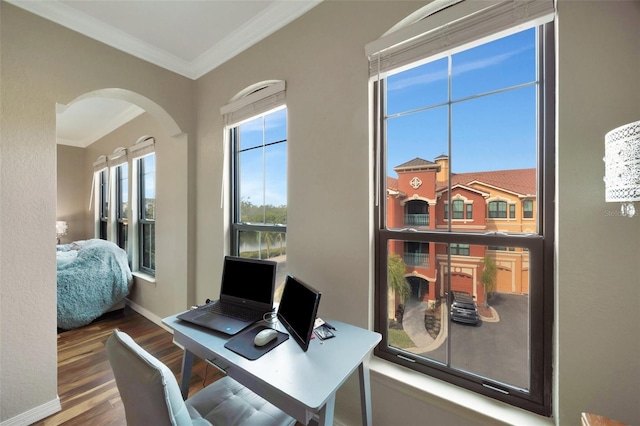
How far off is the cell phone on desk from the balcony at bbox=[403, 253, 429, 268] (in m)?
0.57

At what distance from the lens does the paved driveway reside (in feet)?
3.73

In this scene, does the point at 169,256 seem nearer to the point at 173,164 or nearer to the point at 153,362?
the point at 173,164

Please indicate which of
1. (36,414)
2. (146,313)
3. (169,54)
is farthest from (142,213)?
(36,414)

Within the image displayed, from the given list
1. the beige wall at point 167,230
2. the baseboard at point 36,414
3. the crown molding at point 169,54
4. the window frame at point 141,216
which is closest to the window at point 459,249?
the crown molding at point 169,54

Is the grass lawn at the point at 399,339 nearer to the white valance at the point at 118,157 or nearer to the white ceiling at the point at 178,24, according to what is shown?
the white ceiling at the point at 178,24

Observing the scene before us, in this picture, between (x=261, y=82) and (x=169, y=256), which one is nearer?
(x=261, y=82)

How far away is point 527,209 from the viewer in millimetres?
1125

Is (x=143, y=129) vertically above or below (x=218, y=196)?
above

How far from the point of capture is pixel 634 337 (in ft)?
2.90

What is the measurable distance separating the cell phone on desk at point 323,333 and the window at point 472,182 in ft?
1.18

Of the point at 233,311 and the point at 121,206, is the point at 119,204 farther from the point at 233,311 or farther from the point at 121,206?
the point at 233,311

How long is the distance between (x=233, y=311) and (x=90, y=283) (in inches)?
105

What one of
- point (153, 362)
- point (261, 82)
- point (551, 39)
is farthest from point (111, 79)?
point (551, 39)

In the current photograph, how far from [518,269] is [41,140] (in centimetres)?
291
